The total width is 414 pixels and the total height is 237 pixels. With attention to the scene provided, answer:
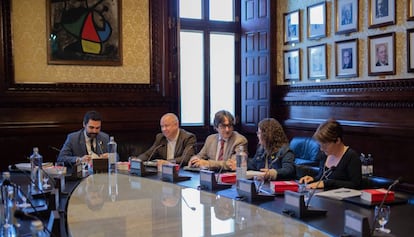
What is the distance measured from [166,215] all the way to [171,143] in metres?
2.29

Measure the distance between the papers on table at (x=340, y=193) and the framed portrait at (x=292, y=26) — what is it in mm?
3773

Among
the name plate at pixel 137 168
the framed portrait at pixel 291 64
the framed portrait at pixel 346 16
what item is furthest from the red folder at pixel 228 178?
the framed portrait at pixel 291 64

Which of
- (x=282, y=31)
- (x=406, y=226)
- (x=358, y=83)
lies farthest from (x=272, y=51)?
(x=406, y=226)

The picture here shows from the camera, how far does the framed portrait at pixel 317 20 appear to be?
5.80 m

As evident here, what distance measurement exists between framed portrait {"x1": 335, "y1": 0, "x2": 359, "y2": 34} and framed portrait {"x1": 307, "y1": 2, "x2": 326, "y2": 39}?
0.22 m

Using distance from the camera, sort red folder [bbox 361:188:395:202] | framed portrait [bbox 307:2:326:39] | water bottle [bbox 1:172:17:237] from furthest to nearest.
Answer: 1. framed portrait [bbox 307:2:326:39]
2. red folder [bbox 361:188:395:202]
3. water bottle [bbox 1:172:17:237]

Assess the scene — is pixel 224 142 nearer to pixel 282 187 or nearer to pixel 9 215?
pixel 282 187

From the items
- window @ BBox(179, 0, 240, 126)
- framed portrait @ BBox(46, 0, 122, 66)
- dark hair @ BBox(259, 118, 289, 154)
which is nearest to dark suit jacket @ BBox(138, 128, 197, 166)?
dark hair @ BBox(259, 118, 289, 154)

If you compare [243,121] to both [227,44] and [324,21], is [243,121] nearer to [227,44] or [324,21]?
[227,44]

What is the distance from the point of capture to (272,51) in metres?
6.54

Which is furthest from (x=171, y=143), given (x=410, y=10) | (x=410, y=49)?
(x=410, y=10)

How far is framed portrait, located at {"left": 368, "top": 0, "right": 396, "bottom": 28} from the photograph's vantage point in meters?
4.90

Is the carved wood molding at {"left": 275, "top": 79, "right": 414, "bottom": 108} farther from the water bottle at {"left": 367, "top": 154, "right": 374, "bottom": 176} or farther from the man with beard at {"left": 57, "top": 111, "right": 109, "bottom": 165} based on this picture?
the man with beard at {"left": 57, "top": 111, "right": 109, "bottom": 165}

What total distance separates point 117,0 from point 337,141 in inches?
149
